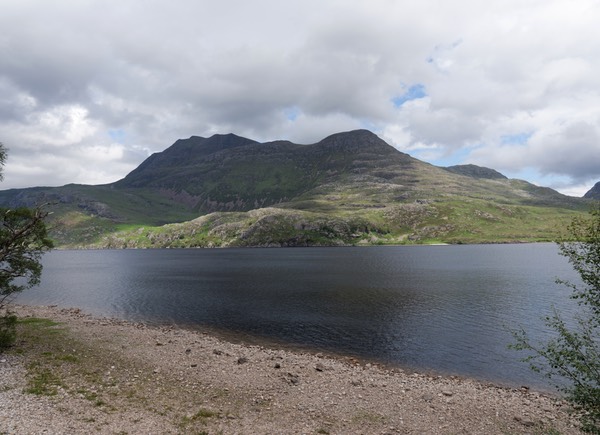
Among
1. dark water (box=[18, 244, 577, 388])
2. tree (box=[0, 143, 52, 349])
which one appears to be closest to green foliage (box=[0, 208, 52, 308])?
tree (box=[0, 143, 52, 349])

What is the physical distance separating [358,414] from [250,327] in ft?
125

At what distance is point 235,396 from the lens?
108ft

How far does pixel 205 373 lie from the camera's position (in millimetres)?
38594

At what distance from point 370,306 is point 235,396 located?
53519 millimetres

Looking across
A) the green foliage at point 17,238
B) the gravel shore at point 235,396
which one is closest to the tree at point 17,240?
the green foliage at point 17,238

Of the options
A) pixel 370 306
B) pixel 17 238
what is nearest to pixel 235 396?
pixel 17 238

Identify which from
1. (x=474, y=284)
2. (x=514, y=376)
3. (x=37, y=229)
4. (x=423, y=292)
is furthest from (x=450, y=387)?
(x=474, y=284)

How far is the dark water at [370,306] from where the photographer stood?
51719mm

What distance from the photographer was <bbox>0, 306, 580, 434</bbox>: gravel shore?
2686 cm

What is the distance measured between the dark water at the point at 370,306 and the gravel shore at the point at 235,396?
9040 millimetres

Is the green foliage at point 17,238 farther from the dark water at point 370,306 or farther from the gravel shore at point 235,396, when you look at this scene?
the dark water at point 370,306

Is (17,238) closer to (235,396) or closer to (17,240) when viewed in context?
(17,240)

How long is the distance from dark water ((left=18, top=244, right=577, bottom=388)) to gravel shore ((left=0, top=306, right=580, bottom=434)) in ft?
29.7

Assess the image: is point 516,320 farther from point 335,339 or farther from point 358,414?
point 358,414
